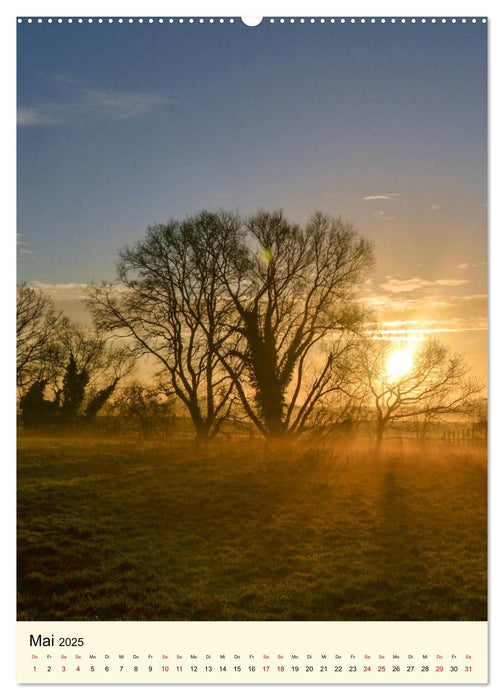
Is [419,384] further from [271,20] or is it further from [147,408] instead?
[271,20]

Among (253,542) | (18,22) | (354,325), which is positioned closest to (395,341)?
(354,325)

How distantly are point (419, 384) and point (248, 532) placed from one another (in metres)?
3.87

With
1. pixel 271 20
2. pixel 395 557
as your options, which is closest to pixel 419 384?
pixel 395 557

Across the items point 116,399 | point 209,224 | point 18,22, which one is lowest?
point 116,399

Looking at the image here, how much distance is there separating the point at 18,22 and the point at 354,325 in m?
7.24

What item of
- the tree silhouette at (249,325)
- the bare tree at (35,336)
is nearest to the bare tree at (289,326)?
the tree silhouette at (249,325)

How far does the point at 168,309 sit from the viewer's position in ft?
41.3

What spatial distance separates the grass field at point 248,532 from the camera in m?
7.15

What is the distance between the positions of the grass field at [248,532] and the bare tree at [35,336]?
3.49ft

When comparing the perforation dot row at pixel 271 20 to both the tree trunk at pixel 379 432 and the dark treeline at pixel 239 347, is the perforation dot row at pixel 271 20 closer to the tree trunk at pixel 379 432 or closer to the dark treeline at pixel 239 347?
the dark treeline at pixel 239 347

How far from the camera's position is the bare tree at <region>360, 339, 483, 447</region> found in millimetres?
8836

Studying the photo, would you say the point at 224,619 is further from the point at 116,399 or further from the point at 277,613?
the point at 116,399

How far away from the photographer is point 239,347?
12711mm

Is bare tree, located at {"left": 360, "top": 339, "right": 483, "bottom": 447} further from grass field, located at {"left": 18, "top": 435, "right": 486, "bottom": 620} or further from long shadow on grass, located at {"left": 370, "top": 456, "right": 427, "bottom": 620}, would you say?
long shadow on grass, located at {"left": 370, "top": 456, "right": 427, "bottom": 620}
